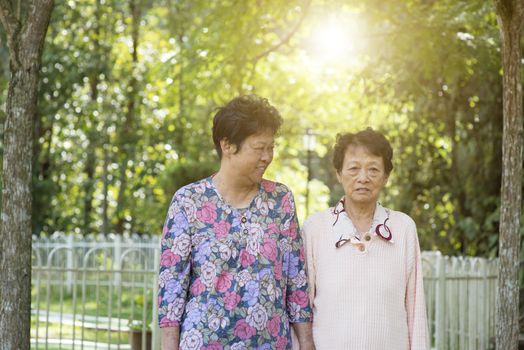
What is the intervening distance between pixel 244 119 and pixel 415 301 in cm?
109

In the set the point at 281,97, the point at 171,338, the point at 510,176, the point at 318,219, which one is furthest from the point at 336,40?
the point at 171,338

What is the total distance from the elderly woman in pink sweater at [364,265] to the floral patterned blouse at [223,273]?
0.73 ft

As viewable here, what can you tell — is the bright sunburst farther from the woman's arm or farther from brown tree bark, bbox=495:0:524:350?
the woman's arm

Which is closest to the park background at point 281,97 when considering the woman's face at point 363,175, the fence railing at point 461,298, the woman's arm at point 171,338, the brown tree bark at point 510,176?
the woman's face at point 363,175

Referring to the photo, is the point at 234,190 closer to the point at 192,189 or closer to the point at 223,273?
the point at 192,189

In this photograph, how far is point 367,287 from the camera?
14.5 ft

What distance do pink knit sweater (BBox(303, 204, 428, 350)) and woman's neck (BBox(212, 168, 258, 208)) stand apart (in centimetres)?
40

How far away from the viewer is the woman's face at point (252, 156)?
4.25 meters

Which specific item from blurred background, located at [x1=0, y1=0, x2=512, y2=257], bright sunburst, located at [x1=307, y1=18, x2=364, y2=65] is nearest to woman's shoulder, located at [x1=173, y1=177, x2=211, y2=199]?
blurred background, located at [x1=0, y1=0, x2=512, y2=257]

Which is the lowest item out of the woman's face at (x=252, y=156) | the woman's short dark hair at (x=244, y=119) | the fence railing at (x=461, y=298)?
the fence railing at (x=461, y=298)

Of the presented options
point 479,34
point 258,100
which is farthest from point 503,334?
point 479,34

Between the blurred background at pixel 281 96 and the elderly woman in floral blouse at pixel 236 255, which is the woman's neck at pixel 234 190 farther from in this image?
the blurred background at pixel 281 96

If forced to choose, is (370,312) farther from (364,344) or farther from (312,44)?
(312,44)

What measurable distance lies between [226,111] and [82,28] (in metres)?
23.2
